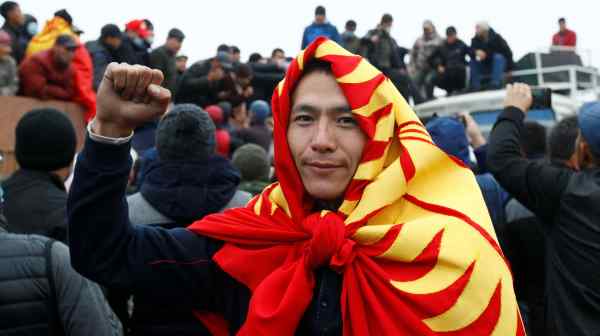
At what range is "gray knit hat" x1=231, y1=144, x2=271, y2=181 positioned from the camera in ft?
14.7

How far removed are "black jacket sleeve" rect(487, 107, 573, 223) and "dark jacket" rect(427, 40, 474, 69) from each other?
36.0ft

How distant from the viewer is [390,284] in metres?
2.12

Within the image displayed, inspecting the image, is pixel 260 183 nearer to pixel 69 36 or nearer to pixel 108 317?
pixel 108 317

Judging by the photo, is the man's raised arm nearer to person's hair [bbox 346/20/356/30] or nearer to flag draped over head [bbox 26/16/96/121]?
flag draped over head [bbox 26/16/96/121]

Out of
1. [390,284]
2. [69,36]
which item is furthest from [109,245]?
[69,36]

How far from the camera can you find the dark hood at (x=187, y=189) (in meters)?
3.09

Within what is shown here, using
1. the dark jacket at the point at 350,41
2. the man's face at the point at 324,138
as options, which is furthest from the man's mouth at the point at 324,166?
the dark jacket at the point at 350,41

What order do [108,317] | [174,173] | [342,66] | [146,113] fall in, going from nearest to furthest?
1. [146,113]
2. [342,66]
3. [108,317]
4. [174,173]

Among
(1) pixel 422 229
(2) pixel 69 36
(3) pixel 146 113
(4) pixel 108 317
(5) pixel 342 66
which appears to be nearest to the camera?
(3) pixel 146 113

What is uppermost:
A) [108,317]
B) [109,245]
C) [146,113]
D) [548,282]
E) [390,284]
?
[146,113]

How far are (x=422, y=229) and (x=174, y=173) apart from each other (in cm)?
129

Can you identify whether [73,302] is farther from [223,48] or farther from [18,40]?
[223,48]

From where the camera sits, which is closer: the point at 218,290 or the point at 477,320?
the point at 477,320

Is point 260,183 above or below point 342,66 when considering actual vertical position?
below
